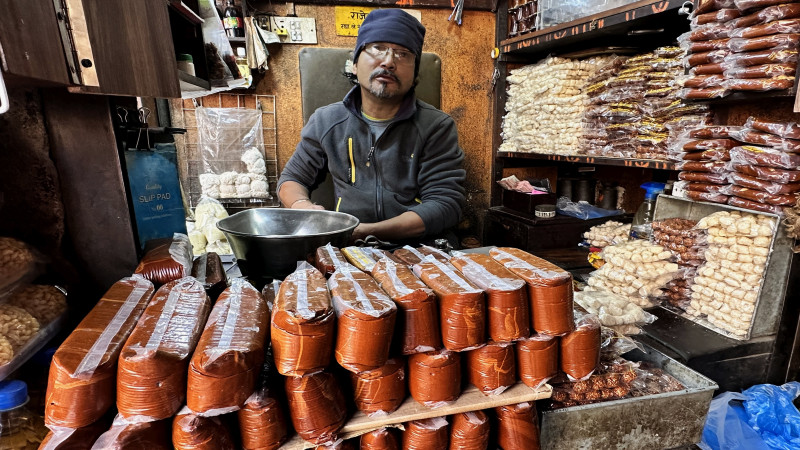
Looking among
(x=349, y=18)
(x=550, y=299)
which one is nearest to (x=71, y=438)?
(x=550, y=299)

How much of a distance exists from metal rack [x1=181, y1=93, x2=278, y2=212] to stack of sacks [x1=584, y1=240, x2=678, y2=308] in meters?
2.58

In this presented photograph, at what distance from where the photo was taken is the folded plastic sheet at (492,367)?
94cm

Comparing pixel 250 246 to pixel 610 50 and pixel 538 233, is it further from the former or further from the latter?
pixel 610 50

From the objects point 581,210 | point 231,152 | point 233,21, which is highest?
point 233,21

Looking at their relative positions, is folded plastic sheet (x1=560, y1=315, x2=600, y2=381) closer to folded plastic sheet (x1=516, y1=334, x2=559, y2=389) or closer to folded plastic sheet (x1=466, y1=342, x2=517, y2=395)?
folded plastic sheet (x1=516, y1=334, x2=559, y2=389)

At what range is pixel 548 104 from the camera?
10.1 ft

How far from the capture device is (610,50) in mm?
2736

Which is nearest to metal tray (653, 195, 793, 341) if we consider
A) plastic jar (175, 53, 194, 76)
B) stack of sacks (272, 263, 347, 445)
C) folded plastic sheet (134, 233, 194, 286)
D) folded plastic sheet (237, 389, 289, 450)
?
stack of sacks (272, 263, 347, 445)

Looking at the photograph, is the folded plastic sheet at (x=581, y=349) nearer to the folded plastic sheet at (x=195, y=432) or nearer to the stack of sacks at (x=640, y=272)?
the folded plastic sheet at (x=195, y=432)

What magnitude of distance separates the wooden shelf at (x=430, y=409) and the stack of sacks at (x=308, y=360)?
3 cm

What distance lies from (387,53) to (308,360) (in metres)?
1.98

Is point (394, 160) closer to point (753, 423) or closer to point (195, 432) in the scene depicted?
point (195, 432)

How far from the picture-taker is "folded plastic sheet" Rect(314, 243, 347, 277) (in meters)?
1.11

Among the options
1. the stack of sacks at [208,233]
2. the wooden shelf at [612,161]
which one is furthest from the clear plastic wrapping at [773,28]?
the stack of sacks at [208,233]
